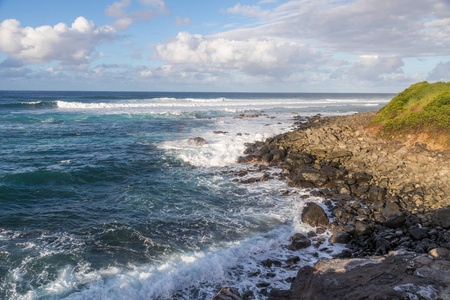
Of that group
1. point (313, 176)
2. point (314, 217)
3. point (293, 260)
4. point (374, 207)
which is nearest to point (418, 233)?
point (374, 207)

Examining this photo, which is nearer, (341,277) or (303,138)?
(341,277)

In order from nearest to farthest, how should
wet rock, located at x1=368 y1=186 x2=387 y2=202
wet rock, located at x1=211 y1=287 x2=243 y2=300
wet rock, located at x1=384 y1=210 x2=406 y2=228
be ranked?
wet rock, located at x1=211 y1=287 x2=243 y2=300
wet rock, located at x1=384 y1=210 x2=406 y2=228
wet rock, located at x1=368 y1=186 x2=387 y2=202

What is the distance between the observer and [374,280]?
5508 millimetres

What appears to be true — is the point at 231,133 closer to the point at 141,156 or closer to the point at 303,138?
the point at 303,138

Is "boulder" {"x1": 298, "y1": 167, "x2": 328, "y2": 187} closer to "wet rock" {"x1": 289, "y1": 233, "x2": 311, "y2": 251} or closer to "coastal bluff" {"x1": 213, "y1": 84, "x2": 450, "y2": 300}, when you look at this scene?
"coastal bluff" {"x1": 213, "y1": 84, "x2": 450, "y2": 300}

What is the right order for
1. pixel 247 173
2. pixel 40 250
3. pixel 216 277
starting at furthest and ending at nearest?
pixel 247 173
pixel 40 250
pixel 216 277

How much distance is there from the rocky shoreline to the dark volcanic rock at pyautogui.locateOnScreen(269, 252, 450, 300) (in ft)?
0.05

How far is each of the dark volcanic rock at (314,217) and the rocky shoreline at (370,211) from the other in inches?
1.5

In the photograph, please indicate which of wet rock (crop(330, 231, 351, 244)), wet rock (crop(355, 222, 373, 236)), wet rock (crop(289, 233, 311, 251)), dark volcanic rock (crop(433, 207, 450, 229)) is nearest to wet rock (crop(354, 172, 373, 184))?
dark volcanic rock (crop(433, 207, 450, 229))

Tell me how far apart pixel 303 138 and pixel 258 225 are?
41.3 feet

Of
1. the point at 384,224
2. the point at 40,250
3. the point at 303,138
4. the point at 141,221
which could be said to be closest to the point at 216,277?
the point at 141,221

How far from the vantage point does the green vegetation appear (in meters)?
15.1

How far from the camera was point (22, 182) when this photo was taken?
14.6 m

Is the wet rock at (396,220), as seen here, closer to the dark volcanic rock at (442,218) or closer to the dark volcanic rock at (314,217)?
the dark volcanic rock at (442,218)
